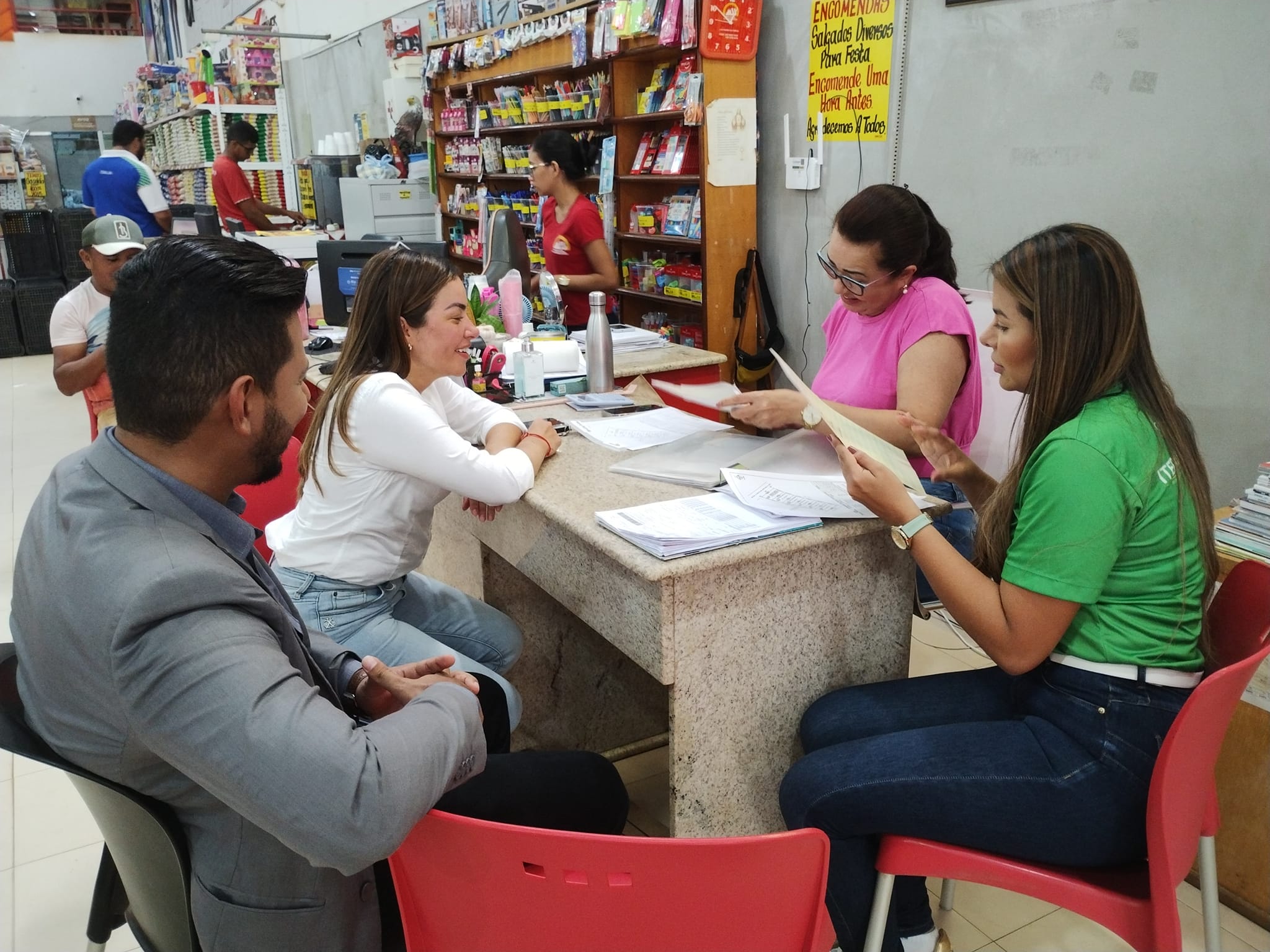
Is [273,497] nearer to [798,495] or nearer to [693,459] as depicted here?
[693,459]

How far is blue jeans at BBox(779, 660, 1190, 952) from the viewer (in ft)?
4.32

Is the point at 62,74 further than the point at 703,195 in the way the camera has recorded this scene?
Yes

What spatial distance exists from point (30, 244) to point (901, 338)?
30.7 feet

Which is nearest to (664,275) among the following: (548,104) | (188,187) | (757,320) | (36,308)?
(757,320)

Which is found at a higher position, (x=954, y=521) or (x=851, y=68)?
(x=851, y=68)

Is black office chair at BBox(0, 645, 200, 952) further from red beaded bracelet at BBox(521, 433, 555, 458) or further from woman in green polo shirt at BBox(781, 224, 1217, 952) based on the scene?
red beaded bracelet at BBox(521, 433, 555, 458)

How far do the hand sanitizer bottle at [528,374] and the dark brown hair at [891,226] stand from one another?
0.93 metres

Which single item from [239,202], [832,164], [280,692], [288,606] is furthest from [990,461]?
[239,202]

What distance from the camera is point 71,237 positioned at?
8961 millimetres

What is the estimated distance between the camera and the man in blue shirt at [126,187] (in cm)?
720

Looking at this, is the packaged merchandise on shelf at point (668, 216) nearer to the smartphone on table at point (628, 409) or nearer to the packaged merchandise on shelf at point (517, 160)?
the packaged merchandise on shelf at point (517, 160)

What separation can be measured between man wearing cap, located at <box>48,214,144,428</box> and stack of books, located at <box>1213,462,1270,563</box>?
11.1ft

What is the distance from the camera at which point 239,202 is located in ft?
24.7

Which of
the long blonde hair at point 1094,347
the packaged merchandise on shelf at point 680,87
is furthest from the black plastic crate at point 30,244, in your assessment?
the long blonde hair at point 1094,347
